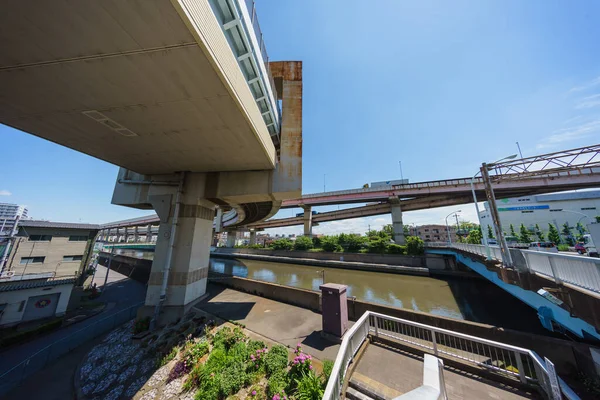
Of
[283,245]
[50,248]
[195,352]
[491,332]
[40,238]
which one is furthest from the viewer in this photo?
[283,245]

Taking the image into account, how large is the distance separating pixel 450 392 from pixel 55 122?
1236 centimetres

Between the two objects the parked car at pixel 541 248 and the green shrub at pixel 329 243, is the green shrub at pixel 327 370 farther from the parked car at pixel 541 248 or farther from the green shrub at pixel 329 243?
the green shrub at pixel 329 243

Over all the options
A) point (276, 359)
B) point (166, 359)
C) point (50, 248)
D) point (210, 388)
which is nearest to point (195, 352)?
point (166, 359)

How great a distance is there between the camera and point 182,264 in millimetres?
10539

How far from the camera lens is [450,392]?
12.1 ft

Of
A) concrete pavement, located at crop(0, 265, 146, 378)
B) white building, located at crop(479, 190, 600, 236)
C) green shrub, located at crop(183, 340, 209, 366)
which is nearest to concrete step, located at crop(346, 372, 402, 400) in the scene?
green shrub, located at crop(183, 340, 209, 366)

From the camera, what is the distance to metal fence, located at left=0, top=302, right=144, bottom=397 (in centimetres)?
794

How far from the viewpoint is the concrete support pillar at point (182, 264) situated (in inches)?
395

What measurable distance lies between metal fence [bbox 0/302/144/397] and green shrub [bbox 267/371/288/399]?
426 inches

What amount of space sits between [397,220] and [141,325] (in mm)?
33528

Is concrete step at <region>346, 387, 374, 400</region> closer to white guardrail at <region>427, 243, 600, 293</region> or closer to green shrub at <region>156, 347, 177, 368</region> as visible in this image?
white guardrail at <region>427, 243, 600, 293</region>

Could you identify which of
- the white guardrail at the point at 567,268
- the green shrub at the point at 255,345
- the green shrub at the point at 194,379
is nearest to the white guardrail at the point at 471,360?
the white guardrail at the point at 567,268

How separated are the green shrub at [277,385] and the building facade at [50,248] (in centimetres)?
2303

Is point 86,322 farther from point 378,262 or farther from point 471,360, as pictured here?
point 378,262
